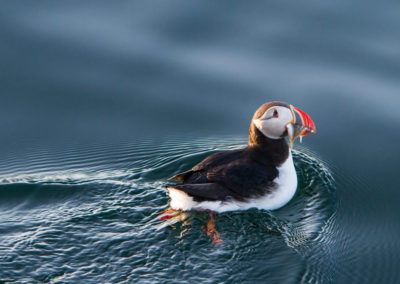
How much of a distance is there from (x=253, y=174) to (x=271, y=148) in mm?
425

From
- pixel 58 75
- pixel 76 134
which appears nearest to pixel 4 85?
pixel 58 75

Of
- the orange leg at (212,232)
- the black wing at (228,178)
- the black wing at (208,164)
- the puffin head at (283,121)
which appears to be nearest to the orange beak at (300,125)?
the puffin head at (283,121)

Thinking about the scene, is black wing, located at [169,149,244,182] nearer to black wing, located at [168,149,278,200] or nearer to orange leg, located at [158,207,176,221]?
black wing, located at [168,149,278,200]

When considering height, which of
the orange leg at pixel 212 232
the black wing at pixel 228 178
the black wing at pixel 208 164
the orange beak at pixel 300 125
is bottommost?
the orange leg at pixel 212 232

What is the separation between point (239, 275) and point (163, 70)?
3.62 meters

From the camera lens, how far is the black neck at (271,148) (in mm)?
6125

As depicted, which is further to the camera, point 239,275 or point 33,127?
point 33,127

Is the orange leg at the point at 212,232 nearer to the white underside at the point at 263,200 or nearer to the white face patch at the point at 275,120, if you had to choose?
the white underside at the point at 263,200

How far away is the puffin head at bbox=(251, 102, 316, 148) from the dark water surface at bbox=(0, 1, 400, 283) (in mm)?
663

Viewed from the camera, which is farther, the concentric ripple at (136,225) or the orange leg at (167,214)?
the orange leg at (167,214)

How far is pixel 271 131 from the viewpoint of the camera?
6.10m

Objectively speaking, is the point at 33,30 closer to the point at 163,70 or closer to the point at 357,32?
the point at 163,70

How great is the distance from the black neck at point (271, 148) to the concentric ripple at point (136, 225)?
44 cm

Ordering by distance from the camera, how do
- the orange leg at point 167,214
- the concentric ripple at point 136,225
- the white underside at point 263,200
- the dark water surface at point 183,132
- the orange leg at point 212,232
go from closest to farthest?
the concentric ripple at point 136,225, the dark water surface at point 183,132, the orange leg at point 212,232, the orange leg at point 167,214, the white underside at point 263,200
